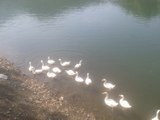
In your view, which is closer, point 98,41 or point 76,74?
point 76,74

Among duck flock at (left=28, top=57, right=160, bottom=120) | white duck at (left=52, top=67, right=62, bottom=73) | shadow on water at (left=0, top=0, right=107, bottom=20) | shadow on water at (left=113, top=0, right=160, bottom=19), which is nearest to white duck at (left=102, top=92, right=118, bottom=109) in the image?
duck flock at (left=28, top=57, right=160, bottom=120)

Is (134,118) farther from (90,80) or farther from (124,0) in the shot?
(124,0)

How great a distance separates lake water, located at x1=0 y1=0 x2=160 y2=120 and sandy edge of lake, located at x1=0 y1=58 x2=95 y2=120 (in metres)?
1.83

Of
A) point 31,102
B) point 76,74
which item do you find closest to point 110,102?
point 76,74

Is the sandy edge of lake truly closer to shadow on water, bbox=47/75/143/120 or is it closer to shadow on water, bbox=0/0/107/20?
shadow on water, bbox=47/75/143/120

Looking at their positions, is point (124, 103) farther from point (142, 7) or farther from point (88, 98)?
point (142, 7)

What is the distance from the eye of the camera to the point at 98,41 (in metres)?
34.2

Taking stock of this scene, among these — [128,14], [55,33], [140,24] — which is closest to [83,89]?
[55,33]

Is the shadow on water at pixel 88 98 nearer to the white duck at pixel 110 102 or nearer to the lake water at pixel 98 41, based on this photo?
the lake water at pixel 98 41

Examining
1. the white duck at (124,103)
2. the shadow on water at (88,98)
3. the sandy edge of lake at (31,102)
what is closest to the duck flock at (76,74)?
the white duck at (124,103)

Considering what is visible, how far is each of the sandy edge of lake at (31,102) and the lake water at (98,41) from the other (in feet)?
6.00

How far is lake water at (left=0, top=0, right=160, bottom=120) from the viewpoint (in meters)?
23.8

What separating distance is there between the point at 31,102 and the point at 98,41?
16.3 metres

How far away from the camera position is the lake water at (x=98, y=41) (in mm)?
23844
